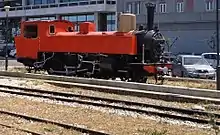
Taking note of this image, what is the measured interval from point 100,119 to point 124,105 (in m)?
2.74

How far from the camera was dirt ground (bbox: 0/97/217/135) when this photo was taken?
9.95 m

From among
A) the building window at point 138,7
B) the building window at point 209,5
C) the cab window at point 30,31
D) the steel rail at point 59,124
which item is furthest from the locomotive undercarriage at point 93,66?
the building window at point 138,7

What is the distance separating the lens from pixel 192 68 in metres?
24.5

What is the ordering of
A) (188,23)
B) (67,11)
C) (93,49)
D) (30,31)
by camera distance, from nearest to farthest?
(93,49), (30,31), (188,23), (67,11)

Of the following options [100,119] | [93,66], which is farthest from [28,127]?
[93,66]

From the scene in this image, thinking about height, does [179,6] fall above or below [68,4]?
below

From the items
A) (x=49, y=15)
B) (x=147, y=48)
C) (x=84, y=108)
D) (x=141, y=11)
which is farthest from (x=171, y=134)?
(x=49, y=15)

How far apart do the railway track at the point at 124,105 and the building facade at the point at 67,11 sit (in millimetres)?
44033

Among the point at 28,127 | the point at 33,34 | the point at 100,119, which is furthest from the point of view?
the point at 33,34

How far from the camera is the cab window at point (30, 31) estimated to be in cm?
2414

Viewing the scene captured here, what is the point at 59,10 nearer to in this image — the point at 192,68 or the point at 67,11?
the point at 67,11

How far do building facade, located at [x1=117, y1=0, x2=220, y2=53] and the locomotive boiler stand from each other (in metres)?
29.3

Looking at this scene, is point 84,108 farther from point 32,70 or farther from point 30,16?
point 30,16

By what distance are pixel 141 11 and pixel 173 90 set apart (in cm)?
4470
